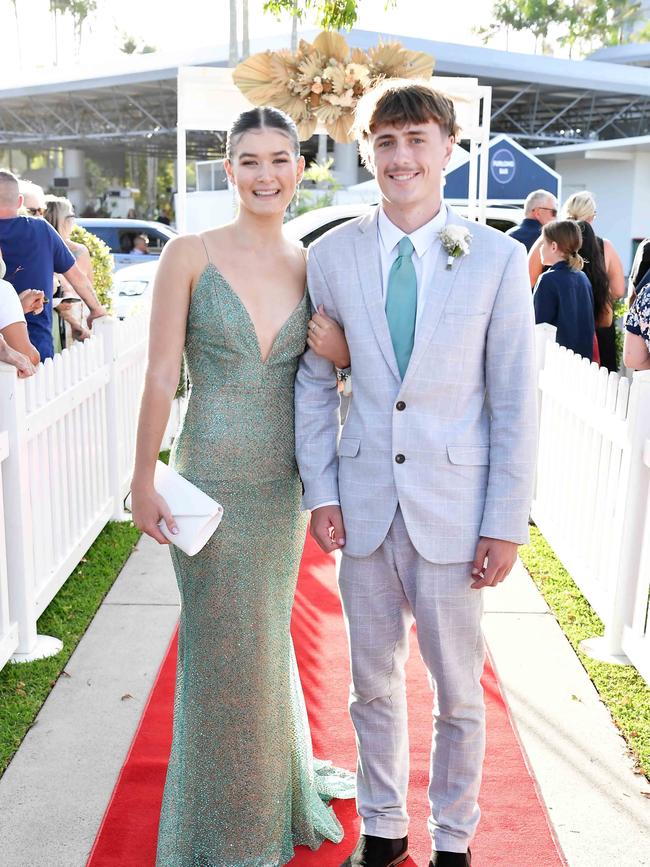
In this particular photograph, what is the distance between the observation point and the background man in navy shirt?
5730 mm

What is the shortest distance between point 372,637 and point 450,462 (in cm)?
56

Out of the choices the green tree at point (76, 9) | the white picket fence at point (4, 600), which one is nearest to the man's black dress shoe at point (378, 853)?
the white picket fence at point (4, 600)

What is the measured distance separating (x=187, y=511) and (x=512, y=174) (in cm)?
1597

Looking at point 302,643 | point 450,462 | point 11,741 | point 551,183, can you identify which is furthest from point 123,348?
point 551,183

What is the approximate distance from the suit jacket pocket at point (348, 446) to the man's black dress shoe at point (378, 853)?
3.68ft

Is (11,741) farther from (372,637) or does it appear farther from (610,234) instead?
(610,234)

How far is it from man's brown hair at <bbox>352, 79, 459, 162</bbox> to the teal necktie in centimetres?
32

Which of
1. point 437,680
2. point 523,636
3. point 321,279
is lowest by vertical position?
point 523,636

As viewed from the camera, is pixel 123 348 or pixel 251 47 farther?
pixel 251 47

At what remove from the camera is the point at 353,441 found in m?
2.52

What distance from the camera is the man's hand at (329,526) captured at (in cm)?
254

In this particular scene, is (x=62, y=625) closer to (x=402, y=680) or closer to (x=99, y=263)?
(x=402, y=680)

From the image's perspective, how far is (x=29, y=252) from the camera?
19.2ft

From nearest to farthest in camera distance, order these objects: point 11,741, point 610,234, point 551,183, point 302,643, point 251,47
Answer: point 11,741, point 302,643, point 551,183, point 610,234, point 251,47
